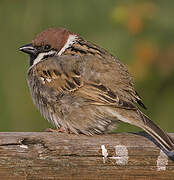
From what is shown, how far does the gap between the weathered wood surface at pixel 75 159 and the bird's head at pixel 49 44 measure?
3.42 feet

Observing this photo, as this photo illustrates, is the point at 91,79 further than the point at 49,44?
No

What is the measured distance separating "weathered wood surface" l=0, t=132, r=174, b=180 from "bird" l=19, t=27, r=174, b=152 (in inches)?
22.6

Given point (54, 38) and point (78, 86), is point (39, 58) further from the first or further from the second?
point (78, 86)

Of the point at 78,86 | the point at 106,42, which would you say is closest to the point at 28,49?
the point at 78,86

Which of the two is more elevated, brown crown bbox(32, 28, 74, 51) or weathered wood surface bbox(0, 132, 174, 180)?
brown crown bbox(32, 28, 74, 51)

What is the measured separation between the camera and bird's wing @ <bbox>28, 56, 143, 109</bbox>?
314 centimetres

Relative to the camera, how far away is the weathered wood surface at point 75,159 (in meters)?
2.31

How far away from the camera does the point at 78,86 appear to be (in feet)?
10.6

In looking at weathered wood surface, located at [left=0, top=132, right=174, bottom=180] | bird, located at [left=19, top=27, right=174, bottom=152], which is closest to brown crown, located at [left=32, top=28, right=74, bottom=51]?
bird, located at [left=19, top=27, right=174, bottom=152]

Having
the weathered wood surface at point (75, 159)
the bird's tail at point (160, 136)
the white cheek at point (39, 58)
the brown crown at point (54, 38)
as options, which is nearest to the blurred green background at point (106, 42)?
the white cheek at point (39, 58)

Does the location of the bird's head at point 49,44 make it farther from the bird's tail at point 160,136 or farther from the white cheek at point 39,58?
the bird's tail at point 160,136

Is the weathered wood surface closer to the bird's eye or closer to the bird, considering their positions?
the bird

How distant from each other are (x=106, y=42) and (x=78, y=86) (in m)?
0.92

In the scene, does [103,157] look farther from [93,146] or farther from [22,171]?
[22,171]
